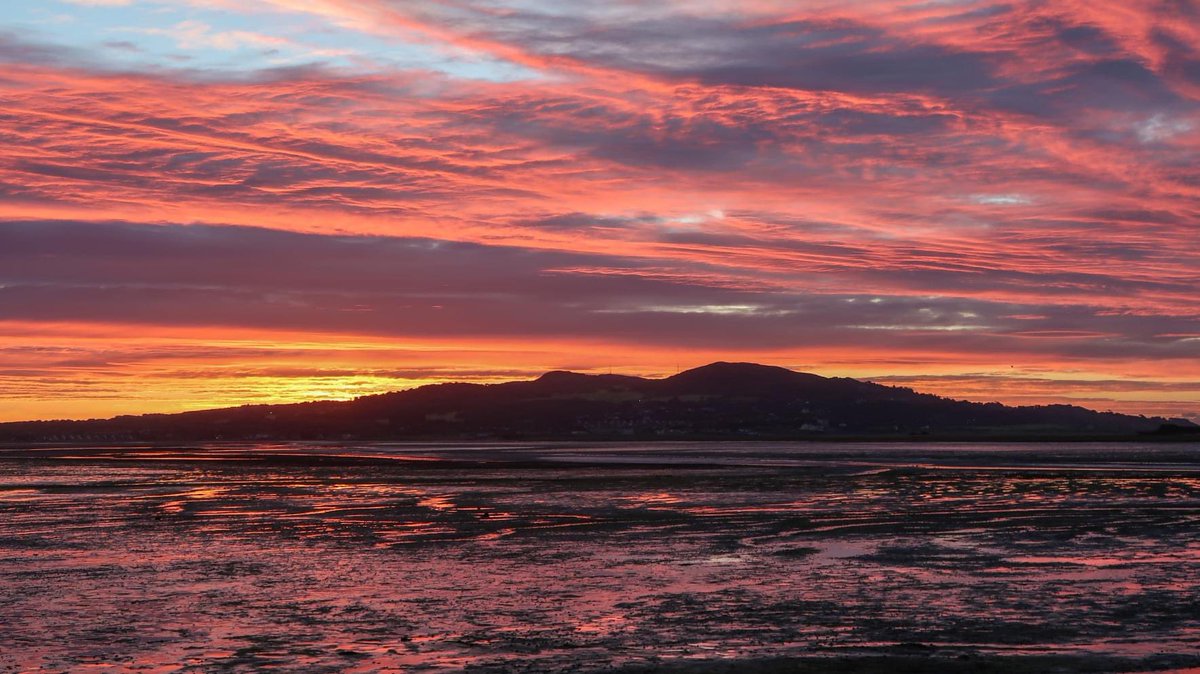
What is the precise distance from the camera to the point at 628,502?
48.5m

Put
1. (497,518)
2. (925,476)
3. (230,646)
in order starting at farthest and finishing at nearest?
(925,476) < (497,518) < (230,646)

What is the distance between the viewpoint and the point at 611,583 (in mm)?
25453

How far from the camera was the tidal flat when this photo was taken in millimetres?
18094

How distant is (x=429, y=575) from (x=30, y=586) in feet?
27.7

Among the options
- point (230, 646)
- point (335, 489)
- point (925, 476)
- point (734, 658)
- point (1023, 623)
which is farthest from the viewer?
point (925, 476)

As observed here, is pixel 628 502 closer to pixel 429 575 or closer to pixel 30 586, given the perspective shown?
pixel 429 575

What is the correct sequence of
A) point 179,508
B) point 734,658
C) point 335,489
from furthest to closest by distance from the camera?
point 335,489 → point 179,508 → point 734,658

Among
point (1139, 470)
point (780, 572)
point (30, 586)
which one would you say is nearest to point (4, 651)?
point (30, 586)

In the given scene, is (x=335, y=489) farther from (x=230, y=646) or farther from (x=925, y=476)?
(x=230, y=646)

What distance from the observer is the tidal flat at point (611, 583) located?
18094mm

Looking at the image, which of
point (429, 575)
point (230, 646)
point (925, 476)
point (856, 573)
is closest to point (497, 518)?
point (429, 575)

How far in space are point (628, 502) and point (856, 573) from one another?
73.7 feet

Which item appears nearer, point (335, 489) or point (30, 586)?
point (30, 586)

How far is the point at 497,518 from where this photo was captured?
41.6 meters
